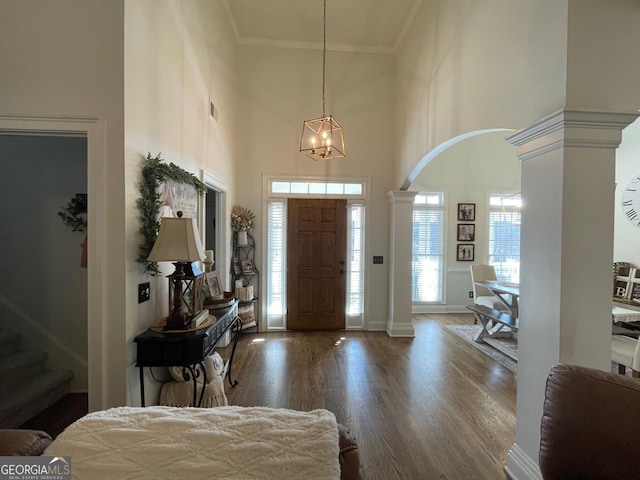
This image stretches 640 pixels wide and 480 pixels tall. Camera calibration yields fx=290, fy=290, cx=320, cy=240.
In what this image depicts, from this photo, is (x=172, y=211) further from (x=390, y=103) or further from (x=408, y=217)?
(x=390, y=103)

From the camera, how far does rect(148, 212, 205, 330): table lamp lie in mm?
1896

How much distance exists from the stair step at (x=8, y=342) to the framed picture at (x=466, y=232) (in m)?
6.56

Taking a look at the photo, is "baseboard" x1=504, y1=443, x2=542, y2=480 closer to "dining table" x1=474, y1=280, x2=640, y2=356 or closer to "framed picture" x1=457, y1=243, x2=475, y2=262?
"dining table" x1=474, y1=280, x2=640, y2=356

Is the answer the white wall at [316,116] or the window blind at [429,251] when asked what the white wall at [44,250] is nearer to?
the white wall at [316,116]

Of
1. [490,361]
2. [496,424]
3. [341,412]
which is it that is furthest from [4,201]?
[490,361]

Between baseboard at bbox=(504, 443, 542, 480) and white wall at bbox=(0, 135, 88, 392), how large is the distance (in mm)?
3567

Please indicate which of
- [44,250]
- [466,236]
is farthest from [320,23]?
[466,236]

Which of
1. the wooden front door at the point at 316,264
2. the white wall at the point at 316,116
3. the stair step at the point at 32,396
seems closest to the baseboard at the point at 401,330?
the white wall at the point at 316,116

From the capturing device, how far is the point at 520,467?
72.2 inches

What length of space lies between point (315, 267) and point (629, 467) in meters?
3.97

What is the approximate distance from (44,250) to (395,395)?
11.7ft

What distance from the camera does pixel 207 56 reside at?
330 centimetres

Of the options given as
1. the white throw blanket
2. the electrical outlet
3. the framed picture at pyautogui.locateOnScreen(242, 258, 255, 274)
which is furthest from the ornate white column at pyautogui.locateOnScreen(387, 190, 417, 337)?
the white throw blanket

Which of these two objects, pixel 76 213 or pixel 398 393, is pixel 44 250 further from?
pixel 398 393
